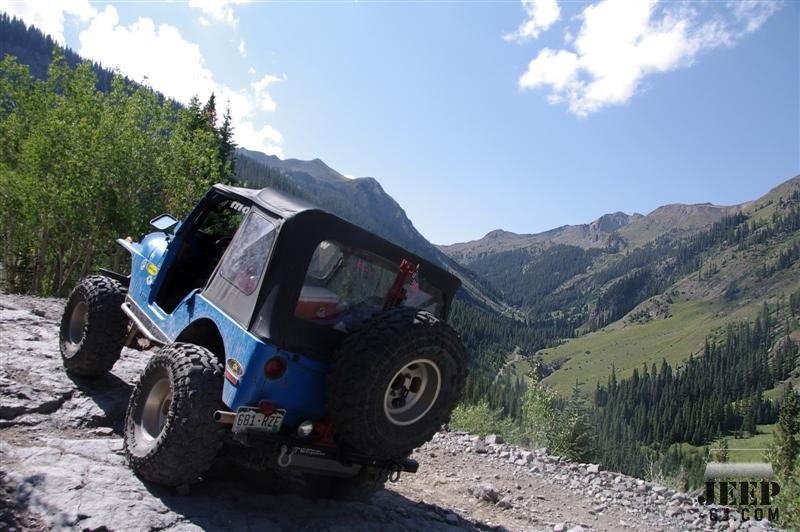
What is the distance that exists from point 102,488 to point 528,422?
30.9 metres

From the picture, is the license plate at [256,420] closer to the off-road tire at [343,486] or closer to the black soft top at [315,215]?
the off-road tire at [343,486]

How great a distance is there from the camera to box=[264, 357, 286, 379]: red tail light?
427 cm

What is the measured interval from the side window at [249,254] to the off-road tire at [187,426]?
711mm

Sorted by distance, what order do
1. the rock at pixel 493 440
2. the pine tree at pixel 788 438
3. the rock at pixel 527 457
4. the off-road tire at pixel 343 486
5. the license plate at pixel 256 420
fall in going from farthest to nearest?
the pine tree at pixel 788 438 → the rock at pixel 493 440 → the rock at pixel 527 457 → the off-road tire at pixel 343 486 → the license plate at pixel 256 420

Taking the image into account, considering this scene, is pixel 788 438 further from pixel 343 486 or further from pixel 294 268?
pixel 294 268

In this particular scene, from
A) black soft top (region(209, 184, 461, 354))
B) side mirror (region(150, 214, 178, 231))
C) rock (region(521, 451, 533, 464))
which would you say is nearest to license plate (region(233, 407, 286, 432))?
black soft top (region(209, 184, 461, 354))

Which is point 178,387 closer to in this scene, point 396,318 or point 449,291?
point 396,318

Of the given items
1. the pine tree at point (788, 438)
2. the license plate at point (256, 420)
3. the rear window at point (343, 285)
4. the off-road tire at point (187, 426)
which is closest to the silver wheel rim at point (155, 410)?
the off-road tire at point (187, 426)

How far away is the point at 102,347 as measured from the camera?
21.5 ft

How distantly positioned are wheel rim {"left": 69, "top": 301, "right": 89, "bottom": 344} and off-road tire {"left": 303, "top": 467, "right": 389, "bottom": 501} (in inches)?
144

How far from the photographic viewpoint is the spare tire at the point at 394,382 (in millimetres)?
4203

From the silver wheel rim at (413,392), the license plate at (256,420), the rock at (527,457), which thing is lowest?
the rock at (527,457)

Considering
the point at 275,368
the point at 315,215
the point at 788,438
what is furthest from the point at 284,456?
the point at 788,438

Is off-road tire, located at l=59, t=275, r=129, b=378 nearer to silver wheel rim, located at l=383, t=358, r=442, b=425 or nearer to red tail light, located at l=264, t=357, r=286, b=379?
red tail light, located at l=264, t=357, r=286, b=379
